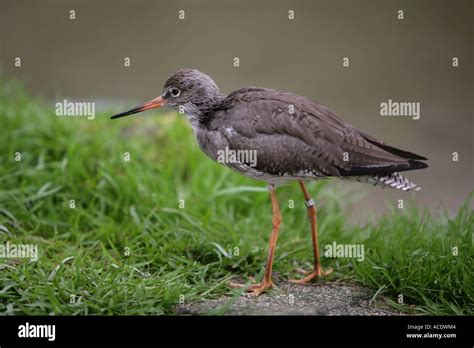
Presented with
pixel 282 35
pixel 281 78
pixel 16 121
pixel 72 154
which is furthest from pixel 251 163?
pixel 282 35

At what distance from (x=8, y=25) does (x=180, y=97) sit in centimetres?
788

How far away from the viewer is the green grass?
219 inches

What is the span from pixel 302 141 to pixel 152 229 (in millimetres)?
2121

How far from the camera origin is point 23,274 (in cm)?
564

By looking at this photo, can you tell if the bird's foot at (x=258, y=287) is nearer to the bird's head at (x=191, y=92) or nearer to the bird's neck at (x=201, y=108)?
the bird's neck at (x=201, y=108)

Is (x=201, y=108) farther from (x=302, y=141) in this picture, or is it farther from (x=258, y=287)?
(x=258, y=287)

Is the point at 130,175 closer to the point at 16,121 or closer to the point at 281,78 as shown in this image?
the point at 16,121

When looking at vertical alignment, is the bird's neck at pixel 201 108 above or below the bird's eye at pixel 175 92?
below

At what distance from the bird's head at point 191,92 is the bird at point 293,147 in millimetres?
246

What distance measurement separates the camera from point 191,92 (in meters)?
6.45

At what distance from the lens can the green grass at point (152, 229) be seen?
5.56 meters

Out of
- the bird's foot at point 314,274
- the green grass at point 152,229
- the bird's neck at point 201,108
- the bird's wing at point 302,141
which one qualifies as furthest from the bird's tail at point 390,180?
the bird's neck at point 201,108

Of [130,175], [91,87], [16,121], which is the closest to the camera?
[130,175]
